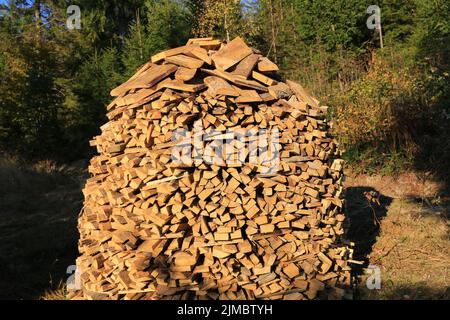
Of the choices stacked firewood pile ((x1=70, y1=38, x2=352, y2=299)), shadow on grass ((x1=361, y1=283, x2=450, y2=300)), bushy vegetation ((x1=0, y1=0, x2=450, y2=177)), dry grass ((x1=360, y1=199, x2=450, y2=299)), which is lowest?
shadow on grass ((x1=361, y1=283, x2=450, y2=300))

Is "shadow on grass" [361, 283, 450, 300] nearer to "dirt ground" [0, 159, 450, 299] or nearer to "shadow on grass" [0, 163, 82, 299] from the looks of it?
"dirt ground" [0, 159, 450, 299]

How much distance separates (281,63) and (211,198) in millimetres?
12053

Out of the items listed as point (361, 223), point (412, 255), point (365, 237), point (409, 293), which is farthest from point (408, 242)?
point (409, 293)

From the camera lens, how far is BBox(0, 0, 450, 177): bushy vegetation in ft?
27.6

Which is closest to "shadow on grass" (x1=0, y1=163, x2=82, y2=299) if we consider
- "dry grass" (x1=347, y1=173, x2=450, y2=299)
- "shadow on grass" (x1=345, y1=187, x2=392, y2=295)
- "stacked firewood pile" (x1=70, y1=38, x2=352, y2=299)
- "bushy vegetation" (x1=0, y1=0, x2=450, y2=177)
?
"stacked firewood pile" (x1=70, y1=38, x2=352, y2=299)

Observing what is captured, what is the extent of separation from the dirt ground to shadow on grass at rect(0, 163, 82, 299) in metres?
0.01

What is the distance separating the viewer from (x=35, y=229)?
6.88m

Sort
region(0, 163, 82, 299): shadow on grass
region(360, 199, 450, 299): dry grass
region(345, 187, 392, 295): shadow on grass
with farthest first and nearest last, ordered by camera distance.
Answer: region(345, 187, 392, 295): shadow on grass, region(0, 163, 82, 299): shadow on grass, region(360, 199, 450, 299): dry grass

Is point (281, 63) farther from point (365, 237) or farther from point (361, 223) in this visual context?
point (365, 237)

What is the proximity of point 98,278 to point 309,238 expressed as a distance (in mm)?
2059

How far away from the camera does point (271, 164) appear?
3779 mm

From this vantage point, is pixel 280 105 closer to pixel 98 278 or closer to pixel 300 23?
pixel 98 278

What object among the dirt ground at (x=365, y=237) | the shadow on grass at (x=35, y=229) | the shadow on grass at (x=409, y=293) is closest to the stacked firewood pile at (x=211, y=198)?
the shadow on grass at (x=409, y=293)

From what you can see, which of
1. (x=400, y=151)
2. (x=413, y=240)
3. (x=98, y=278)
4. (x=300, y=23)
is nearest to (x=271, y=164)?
(x=98, y=278)
